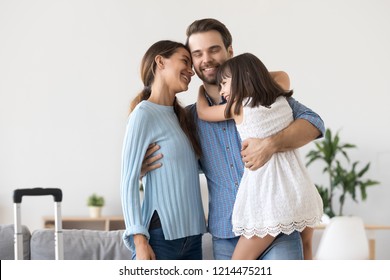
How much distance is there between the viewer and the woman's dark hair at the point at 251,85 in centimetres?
189

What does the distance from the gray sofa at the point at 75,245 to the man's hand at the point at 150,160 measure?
88cm

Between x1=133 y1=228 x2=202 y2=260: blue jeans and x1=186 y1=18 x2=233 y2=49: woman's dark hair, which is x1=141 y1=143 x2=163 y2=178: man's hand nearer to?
x1=133 y1=228 x2=202 y2=260: blue jeans

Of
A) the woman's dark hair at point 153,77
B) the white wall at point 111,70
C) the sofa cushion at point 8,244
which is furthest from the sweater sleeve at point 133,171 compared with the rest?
the white wall at point 111,70

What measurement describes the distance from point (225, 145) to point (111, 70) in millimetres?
4727

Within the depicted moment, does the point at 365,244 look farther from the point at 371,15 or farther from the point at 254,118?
the point at 371,15

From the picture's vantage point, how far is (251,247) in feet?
6.06

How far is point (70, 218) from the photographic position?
6.14 metres

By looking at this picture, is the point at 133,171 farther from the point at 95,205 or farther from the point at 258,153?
the point at 95,205

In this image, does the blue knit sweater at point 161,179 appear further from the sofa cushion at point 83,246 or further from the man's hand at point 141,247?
the sofa cushion at point 83,246

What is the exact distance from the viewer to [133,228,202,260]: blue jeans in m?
1.87

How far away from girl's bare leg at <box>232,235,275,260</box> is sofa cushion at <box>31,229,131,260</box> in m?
0.97

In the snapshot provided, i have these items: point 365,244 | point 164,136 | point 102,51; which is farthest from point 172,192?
point 102,51

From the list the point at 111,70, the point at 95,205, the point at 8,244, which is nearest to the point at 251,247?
the point at 8,244
